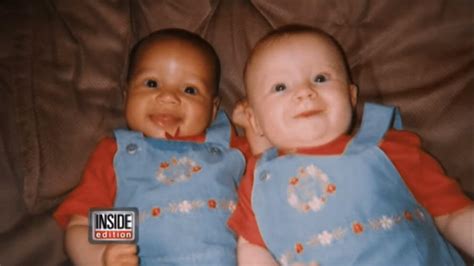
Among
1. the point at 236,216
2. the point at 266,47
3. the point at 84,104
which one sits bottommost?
the point at 236,216

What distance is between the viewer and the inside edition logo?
2.99 ft

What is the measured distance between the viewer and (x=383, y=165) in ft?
2.92

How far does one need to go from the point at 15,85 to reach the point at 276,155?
529mm

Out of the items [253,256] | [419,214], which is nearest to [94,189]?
[253,256]

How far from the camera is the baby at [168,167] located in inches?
36.6

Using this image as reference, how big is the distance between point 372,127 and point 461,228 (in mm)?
218

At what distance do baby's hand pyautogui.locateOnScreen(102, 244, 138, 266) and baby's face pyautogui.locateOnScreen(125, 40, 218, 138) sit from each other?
25 cm

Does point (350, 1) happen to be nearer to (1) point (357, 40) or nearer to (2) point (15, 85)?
(1) point (357, 40)

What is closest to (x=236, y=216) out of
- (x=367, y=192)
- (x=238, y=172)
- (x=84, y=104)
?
(x=238, y=172)

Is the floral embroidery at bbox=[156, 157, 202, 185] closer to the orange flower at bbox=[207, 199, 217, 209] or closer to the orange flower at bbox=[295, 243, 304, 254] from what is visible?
the orange flower at bbox=[207, 199, 217, 209]

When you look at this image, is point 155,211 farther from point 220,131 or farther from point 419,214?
point 419,214

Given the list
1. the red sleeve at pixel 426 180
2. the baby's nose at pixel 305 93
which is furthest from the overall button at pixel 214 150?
the red sleeve at pixel 426 180

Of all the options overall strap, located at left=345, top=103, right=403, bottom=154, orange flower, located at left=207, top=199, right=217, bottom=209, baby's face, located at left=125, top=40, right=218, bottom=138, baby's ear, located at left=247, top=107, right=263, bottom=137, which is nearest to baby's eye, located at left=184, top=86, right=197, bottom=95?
baby's face, located at left=125, top=40, right=218, bottom=138

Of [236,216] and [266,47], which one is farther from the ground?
[266,47]
